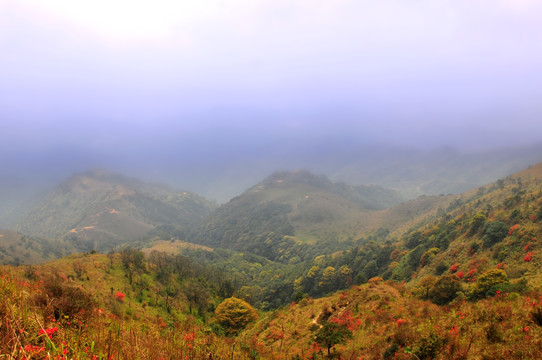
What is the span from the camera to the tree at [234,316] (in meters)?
37.4

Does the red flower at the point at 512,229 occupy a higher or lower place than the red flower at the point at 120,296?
higher

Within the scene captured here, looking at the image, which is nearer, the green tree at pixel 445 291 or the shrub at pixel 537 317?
the shrub at pixel 537 317

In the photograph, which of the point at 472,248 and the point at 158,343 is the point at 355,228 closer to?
the point at 472,248

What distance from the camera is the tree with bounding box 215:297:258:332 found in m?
37.4

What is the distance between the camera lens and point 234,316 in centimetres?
3762

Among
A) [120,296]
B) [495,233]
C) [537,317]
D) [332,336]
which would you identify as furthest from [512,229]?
[120,296]

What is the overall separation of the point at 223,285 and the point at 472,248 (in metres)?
47.7

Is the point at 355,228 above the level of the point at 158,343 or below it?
below

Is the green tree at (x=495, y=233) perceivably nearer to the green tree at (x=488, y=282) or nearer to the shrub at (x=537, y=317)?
the green tree at (x=488, y=282)

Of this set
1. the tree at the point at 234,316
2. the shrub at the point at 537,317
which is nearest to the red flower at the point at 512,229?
the shrub at the point at 537,317

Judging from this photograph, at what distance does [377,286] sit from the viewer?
2931 cm

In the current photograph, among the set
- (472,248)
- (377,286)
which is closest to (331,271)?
(472,248)

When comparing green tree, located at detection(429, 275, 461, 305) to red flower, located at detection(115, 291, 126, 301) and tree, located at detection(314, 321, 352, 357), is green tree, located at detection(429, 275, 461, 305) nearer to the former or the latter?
tree, located at detection(314, 321, 352, 357)

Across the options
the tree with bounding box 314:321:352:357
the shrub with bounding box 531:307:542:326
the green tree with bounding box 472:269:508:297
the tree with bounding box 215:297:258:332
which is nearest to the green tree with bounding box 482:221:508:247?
the green tree with bounding box 472:269:508:297
